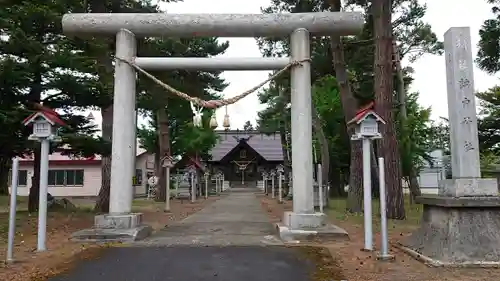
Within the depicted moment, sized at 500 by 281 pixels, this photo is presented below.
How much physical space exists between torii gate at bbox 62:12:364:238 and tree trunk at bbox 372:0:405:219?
4.06 meters

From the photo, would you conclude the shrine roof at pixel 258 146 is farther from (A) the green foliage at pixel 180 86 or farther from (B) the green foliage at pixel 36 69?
(B) the green foliage at pixel 36 69

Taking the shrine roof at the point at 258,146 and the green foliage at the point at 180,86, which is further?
the shrine roof at the point at 258,146

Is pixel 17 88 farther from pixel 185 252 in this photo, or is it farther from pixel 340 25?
pixel 340 25

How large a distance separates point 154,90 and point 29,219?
6590mm

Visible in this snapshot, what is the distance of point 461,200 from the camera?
6.93 meters

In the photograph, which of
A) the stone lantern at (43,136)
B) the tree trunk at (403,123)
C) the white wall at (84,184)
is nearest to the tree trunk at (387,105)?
the tree trunk at (403,123)

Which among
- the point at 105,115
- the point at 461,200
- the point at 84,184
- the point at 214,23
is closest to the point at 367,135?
the point at 461,200

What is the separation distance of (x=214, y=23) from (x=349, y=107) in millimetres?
7518

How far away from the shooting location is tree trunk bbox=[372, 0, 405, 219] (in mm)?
13531

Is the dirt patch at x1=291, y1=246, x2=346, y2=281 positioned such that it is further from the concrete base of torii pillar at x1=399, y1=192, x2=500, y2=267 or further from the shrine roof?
the shrine roof

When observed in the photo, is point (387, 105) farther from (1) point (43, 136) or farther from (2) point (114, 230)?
(1) point (43, 136)

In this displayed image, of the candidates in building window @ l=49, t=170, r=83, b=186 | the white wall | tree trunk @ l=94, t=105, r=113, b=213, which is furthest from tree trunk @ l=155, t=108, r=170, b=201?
building window @ l=49, t=170, r=83, b=186

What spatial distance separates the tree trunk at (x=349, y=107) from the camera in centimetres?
1562

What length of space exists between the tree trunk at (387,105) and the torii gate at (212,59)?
160 inches
